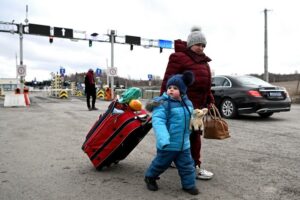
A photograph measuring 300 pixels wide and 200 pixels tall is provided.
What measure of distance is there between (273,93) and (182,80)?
732cm

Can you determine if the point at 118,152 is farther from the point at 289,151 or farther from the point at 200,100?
the point at 289,151

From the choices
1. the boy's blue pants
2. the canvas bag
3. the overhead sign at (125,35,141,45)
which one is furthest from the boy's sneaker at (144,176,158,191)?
the overhead sign at (125,35,141,45)

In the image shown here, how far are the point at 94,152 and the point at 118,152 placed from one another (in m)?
0.31

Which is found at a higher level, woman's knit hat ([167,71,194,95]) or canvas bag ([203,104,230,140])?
woman's knit hat ([167,71,194,95])

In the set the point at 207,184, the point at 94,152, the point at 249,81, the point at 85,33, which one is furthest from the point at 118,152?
the point at 85,33

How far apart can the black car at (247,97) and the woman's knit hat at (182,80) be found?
672cm

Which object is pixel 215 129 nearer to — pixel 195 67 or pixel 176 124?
pixel 195 67

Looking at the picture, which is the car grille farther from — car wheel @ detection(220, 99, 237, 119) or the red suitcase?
the red suitcase

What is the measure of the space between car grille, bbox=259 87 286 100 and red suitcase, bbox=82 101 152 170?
21.7 ft

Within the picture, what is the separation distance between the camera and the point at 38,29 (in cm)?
2597

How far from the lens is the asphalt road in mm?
3771

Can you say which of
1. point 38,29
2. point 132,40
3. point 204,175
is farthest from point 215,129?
point 132,40

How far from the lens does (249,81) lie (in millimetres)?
11008

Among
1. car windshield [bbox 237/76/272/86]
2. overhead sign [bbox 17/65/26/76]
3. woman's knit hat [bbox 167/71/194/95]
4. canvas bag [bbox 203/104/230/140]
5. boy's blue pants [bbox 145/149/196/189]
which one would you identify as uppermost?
overhead sign [bbox 17/65/26/76]
